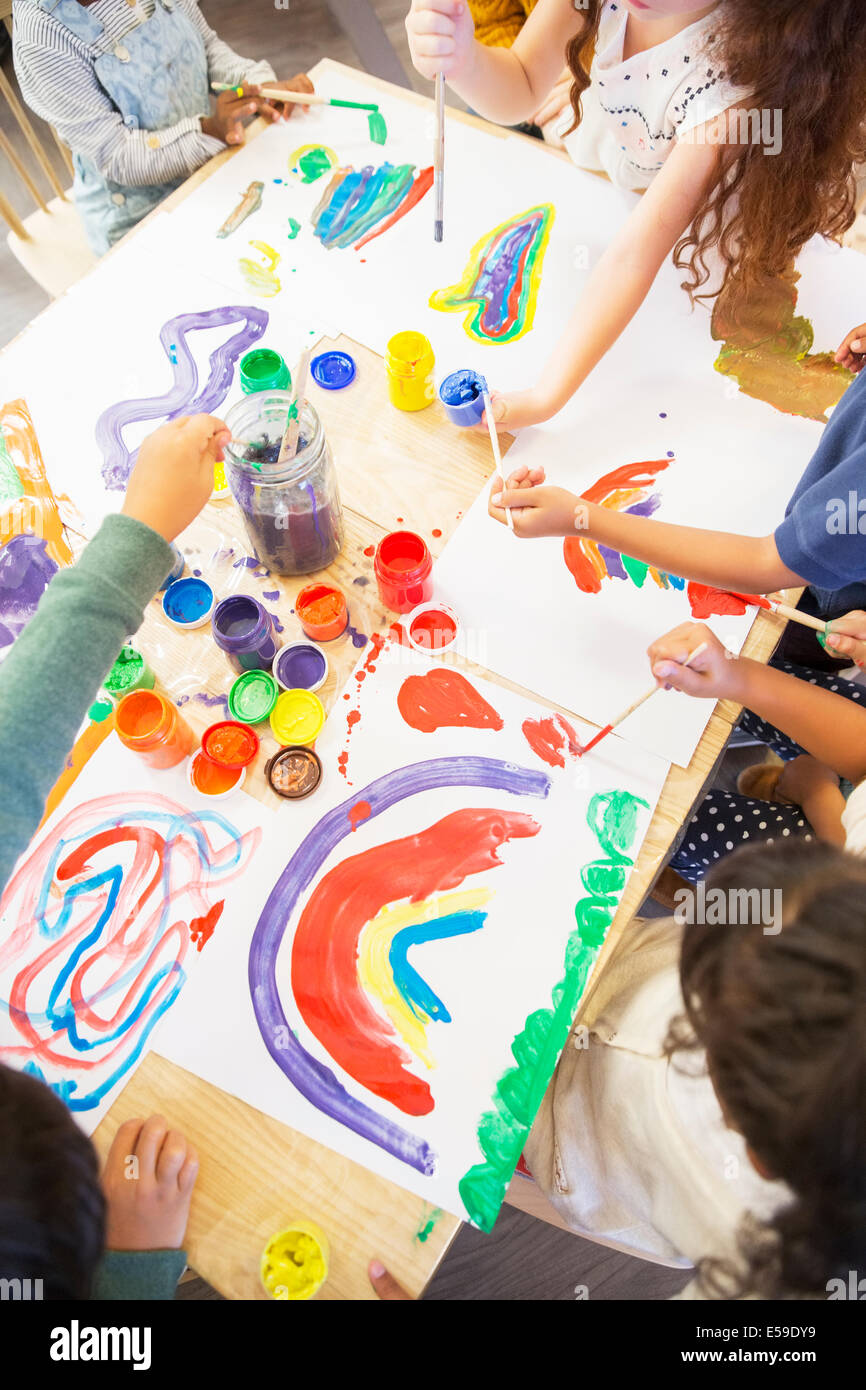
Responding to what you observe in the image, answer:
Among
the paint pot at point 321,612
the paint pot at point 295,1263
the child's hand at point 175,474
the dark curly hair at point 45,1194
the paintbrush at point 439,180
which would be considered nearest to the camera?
the dark curly hair at point 45,1194

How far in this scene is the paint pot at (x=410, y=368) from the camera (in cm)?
118

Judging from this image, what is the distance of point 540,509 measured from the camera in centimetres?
106

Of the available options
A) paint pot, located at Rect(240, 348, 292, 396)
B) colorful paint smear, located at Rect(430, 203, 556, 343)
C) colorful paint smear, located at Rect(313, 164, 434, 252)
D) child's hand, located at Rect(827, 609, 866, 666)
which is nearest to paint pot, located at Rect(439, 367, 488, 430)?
colorful paint smear, located at Rect(430, 203, 556, 343)

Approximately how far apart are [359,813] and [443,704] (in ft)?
0.56

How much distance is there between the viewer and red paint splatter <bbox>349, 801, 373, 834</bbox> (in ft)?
3.19

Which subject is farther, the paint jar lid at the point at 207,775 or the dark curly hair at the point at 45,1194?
the paint jar lid at the point at 207,775

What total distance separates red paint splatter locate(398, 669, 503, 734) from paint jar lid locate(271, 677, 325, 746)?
4.1 inches

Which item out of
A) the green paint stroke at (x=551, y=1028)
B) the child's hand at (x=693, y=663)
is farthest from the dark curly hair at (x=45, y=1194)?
the child's hand at (x=693, y=663)

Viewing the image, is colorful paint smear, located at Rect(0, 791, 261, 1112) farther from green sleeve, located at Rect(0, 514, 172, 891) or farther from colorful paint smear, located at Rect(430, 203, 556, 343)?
colorful paint smear, located at Rect(430, 203, 556, 343)

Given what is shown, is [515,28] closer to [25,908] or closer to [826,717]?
[826,717]

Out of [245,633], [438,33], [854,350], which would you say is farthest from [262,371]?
[854,350]

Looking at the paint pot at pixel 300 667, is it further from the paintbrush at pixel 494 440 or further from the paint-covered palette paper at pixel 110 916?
the paintbrush at pixel 494 440

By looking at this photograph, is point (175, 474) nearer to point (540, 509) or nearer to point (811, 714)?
point (540, 509)

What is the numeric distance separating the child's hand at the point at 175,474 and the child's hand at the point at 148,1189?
2.09 feet
